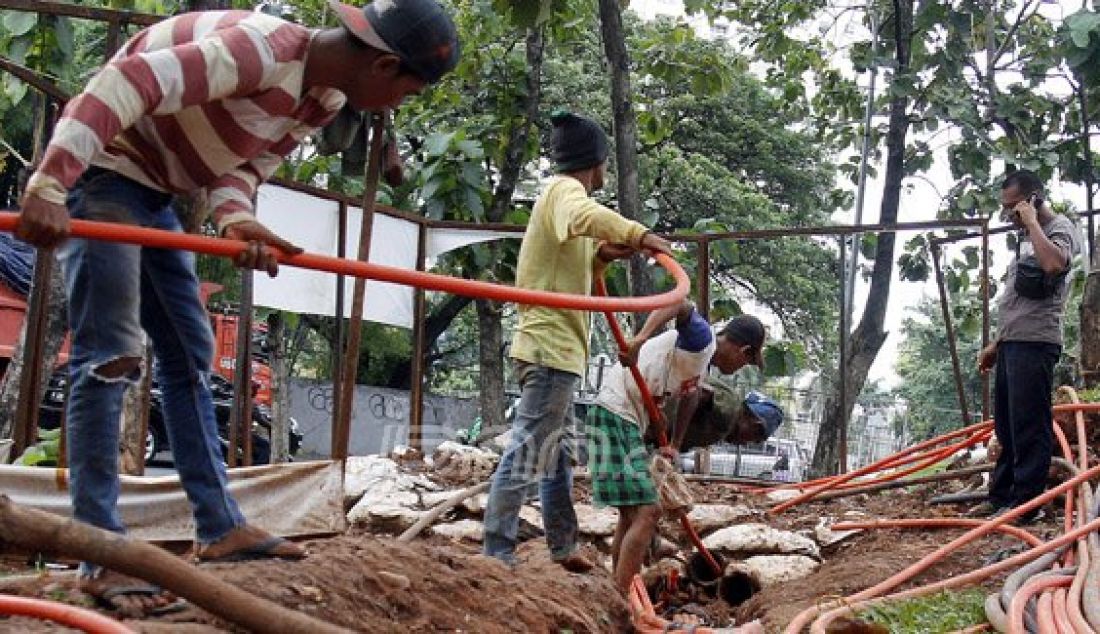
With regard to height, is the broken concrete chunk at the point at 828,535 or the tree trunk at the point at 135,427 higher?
the tree trunk at the point at 135,427

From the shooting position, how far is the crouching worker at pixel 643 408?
5.33 meters

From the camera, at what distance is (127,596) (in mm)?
2801

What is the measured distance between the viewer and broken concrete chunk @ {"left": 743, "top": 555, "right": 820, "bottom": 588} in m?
6.40

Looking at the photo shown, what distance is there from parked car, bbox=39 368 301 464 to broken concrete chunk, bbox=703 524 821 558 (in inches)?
294

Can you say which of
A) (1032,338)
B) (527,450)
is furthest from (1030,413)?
(527,450)

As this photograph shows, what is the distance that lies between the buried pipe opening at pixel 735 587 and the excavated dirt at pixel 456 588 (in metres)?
0.30

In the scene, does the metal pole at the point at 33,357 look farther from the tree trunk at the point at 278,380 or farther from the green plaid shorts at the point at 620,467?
the tree trunk at the point at 278,380

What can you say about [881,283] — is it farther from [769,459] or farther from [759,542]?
[769,459]

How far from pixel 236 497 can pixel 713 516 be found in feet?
10.7

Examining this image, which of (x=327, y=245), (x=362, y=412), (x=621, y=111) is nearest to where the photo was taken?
(x=327, y=245)

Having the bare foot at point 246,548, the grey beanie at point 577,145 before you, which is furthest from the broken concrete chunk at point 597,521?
the bare foot at point 246,548

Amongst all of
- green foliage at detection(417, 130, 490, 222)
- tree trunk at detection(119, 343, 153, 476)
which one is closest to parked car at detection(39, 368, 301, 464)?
green foliage at detection(417, 130, 490, 222)

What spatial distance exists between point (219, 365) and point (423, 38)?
1590 centimetres

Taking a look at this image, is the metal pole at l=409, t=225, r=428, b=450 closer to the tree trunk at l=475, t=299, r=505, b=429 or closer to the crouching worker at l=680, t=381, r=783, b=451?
the crouching worker at l=680, t=381, r=783, b=451
